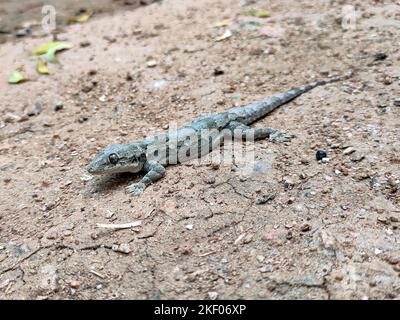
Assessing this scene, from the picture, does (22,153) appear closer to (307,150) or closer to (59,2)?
(307,150)

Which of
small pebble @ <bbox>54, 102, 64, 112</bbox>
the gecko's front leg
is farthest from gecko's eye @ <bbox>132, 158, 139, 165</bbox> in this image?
small pebble @ <bbox>54, 102, 64, 112</bbox>

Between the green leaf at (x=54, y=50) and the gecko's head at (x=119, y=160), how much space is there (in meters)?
3.28

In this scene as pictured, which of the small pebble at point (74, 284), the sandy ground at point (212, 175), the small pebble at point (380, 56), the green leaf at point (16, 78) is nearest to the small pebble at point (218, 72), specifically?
the sandy ground at point (212, 175)

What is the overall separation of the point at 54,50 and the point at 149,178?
396 cm

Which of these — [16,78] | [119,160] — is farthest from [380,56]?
[16,78]

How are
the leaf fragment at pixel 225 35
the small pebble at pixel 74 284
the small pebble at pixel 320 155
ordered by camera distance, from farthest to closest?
the leaf fragment at pixel 225 35
the small pebble at pixel 320 155
the small pebble at pixel 74 284

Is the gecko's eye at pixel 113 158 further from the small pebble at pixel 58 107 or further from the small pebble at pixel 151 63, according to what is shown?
the small pebble at pixel 151 63

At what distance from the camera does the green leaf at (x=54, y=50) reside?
797cm

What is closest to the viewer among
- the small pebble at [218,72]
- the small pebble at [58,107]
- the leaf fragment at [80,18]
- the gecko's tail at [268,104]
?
the gecko's tail at [268,104]

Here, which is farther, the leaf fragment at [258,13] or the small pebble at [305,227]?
the leaf fragment at [258,13]

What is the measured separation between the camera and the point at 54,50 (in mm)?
8117

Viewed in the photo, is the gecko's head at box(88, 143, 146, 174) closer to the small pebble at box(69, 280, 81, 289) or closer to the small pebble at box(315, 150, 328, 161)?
the small pebble at box(69, 280, 81, 289)

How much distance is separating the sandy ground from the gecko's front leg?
90 mm

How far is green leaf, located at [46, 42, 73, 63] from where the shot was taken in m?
7.97
